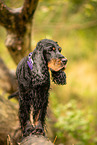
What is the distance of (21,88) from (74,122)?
186cm

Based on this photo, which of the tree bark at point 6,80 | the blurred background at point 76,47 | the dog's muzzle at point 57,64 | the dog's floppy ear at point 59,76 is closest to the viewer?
the dog's muzzle at point 57,64

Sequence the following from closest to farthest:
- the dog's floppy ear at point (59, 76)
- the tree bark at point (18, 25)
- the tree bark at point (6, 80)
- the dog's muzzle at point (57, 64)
Result: the dog's muzzle at point (57, 64) < the dog's floppy ear at point (59, 76) < the tree bark at point (18, 25) < the tree bark at point (6, 80)

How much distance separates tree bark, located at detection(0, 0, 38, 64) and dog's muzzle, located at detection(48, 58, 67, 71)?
101 centimetres

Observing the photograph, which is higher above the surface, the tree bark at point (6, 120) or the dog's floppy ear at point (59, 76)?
the dog's floppy ear at point (59, 76)

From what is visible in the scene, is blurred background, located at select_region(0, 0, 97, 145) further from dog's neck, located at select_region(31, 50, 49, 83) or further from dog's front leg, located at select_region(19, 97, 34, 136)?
dog's neck, located at select_region(31, 50, 49, 83)

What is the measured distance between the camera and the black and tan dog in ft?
4.05

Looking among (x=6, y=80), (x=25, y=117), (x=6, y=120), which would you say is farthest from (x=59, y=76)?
(x=6, y=80)

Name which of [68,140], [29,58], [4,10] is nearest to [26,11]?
[4,10]

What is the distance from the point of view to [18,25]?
220cm

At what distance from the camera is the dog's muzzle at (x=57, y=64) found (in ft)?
3.93

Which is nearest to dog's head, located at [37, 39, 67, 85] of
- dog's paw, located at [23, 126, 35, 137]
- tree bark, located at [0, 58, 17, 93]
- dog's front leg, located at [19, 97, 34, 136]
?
dog's front leg, located at [19, 97, 34, 136]

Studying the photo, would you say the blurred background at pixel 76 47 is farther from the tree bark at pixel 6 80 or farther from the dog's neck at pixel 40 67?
the dog's neck at pixel 40 67

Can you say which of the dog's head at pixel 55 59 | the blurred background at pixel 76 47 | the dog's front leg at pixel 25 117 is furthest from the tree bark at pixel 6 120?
the blurred background at pixel 76 47

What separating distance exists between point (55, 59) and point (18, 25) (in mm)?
1165
